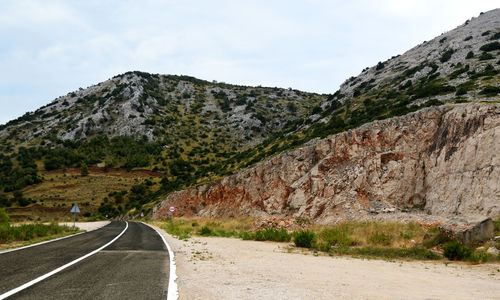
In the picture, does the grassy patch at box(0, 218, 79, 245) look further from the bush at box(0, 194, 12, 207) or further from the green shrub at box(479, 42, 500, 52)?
the green shrub at box(479, 42, 500, 52)

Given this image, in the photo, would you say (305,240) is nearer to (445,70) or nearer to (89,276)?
(89,276)

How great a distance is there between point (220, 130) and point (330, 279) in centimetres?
→ 9707

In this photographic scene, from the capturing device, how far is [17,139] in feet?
309

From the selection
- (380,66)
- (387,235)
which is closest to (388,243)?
(387,235)

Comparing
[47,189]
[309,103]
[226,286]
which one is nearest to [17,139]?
[47,189]

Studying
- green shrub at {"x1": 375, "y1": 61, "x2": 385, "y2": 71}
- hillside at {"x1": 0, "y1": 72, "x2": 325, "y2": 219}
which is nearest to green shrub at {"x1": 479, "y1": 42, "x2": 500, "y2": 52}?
green shrub at {"x1": 375, "y1": 61, "x2": 385, "y2": 71}

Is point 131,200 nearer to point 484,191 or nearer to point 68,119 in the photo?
point 68,119

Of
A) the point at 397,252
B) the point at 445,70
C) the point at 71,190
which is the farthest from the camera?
the point at 71,190

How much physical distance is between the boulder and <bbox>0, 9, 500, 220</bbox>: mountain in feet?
30.0

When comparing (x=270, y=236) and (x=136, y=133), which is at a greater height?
(x=136, y=133)

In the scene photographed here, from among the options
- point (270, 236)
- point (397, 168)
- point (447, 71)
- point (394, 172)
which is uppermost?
point (447, 71)

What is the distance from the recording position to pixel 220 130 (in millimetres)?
103625

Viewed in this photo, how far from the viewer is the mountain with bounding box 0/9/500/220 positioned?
30.8 metres

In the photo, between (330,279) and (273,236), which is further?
(273,236)
